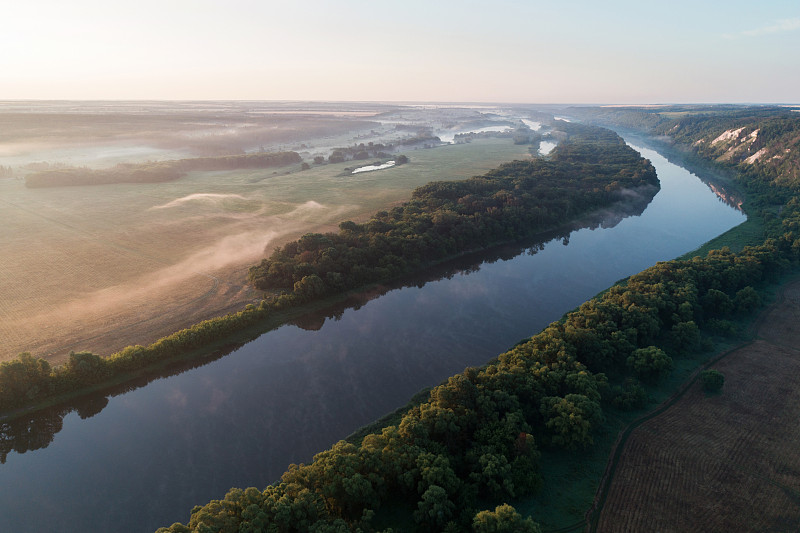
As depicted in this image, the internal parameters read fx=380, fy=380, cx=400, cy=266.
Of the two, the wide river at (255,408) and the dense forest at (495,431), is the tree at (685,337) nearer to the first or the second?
the dense forest at (495,431)

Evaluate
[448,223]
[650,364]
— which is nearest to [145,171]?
[448,223]

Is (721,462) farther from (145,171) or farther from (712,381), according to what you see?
(145,171)

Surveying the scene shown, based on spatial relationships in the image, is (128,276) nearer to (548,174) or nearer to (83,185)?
(83,185)

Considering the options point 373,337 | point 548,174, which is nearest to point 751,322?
point 373,337

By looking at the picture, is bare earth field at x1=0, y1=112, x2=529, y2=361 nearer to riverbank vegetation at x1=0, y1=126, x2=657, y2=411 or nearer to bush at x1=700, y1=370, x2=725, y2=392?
riverbank vegetation at x1=0, y1=126, x2=657, y2=411

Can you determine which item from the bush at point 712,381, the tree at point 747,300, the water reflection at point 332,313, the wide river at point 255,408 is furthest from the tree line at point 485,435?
the water reflection at point 332,313

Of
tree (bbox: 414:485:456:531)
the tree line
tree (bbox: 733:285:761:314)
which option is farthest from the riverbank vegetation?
tree (bbox: 733:285:761:314)
